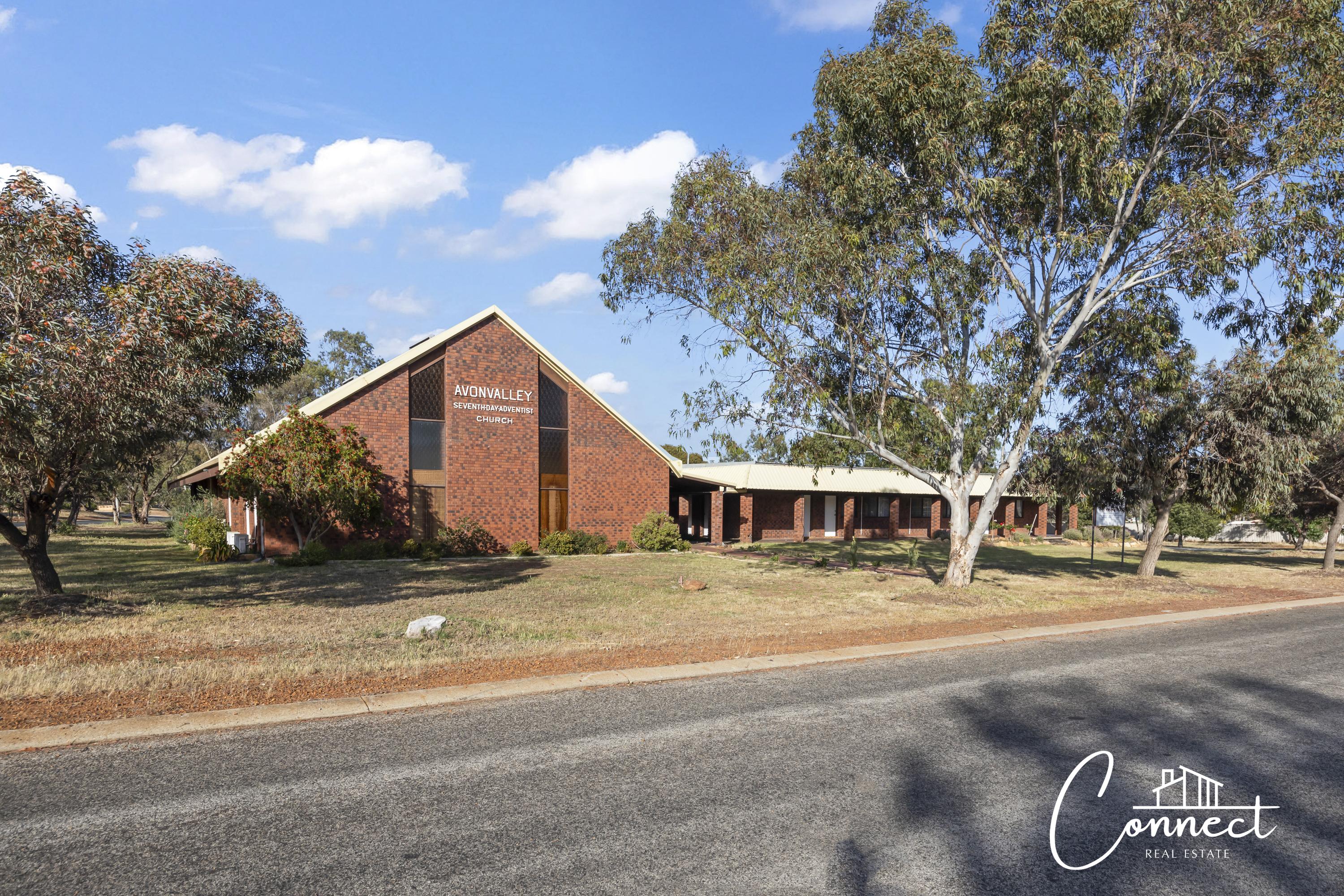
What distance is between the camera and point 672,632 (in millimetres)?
12547

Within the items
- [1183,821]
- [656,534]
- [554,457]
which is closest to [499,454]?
[554,457]

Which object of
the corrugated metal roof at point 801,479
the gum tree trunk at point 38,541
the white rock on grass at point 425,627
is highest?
the corrugated metal roof at point 801,479

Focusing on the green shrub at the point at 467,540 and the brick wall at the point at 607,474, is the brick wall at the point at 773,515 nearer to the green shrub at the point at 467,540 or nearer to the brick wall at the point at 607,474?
the brick wall at the point at 607,474

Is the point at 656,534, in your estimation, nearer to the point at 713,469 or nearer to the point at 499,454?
the point at 499,454

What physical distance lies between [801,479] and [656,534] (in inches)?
523

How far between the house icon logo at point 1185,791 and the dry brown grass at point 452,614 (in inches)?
227

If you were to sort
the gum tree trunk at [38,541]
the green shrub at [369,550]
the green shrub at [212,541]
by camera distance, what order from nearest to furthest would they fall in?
the gum tree trunk at [38,541] → the green shrub at [369,550] → the green shrub at [212,541]

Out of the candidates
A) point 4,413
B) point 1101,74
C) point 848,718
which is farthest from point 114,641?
point 1101,74

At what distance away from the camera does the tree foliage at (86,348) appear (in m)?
10.6

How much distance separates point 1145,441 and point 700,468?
24435 mm

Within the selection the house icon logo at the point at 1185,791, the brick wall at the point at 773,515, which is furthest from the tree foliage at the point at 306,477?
the brick wall at the point at 773,515

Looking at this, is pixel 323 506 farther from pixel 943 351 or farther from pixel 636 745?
pixel 636 745

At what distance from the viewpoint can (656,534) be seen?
30094 millimetres

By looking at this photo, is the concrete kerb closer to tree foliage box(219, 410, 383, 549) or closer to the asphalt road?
the asphalt road
